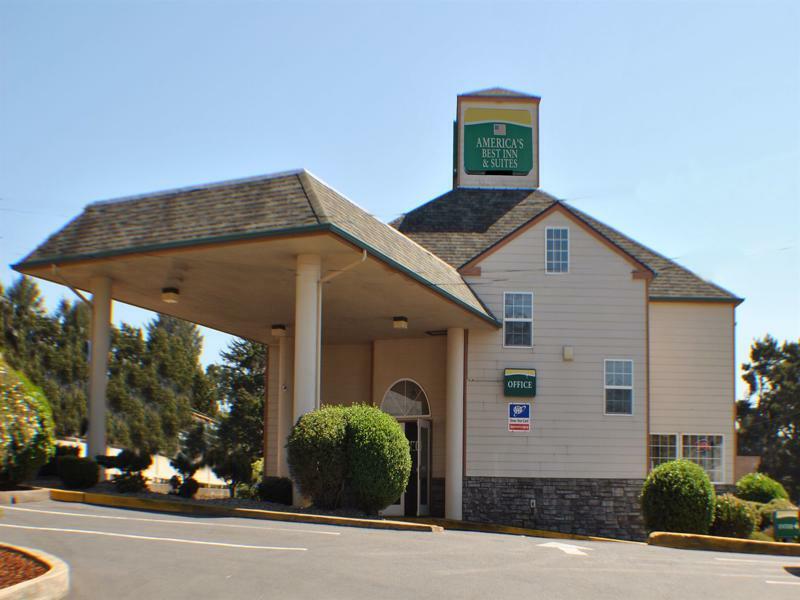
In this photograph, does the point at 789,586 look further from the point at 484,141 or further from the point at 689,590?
the point at 484,141

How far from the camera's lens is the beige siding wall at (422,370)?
2647 cm

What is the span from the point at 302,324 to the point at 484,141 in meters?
15.0

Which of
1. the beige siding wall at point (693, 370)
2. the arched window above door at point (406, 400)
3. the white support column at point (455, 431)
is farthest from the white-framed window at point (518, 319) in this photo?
the beige siding wall at point (693, 370)

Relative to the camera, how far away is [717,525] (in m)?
19.9

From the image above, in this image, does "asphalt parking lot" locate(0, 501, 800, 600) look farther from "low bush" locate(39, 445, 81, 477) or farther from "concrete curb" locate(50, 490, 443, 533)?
"low bush" locate(39, 445, 81, 477)

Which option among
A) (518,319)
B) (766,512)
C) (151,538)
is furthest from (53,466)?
(766,512)

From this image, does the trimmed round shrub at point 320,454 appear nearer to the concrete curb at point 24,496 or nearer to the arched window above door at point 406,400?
the concrete curb at point 24,496

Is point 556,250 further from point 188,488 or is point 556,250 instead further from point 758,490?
point 188,488

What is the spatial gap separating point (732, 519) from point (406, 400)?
33.7 feet

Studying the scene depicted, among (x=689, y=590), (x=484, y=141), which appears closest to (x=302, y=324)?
(x=689, y=590)

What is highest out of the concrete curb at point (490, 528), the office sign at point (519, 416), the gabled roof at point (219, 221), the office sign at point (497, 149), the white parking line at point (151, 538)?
the office sign at point (497, 149)

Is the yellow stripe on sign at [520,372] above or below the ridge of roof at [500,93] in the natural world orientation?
below

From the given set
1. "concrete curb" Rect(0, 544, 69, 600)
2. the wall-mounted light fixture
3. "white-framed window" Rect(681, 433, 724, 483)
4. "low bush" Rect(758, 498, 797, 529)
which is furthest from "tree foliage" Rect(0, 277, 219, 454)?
"concrete curb" Rect(0, 544, 69, 600)

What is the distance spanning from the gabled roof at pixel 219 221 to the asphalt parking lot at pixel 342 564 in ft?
16.5
